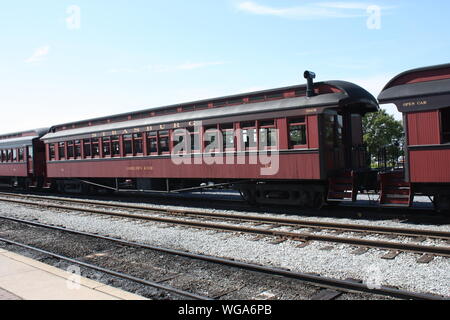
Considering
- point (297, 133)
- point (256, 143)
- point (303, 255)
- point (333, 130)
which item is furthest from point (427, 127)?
point (256, 143)

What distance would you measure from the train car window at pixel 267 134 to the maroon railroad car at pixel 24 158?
15478mm

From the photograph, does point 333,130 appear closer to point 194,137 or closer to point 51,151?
point 194,137

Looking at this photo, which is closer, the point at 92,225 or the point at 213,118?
the point at 92,225

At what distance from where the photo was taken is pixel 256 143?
39.7 feet

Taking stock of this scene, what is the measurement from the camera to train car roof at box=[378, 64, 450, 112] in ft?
29.1

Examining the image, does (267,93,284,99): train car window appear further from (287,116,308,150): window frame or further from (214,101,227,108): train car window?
(214,101,227,108): train car window

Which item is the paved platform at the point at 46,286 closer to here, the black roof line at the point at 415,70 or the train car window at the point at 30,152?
the black roof line at the point at 415,70

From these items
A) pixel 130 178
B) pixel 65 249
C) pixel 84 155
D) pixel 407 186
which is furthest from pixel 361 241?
pixel 84 155

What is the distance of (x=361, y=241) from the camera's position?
292 inches

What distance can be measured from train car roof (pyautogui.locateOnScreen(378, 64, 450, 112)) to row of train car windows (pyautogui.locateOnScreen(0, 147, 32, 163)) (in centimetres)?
2053

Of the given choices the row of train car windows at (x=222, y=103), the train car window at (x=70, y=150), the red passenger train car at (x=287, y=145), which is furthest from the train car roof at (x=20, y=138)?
the row of train car windows at (x=222, y=103)

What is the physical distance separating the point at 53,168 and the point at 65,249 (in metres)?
13.7

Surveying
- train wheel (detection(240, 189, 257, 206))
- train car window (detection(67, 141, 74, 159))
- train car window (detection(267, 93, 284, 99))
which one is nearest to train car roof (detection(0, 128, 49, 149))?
train car window (detection(67, 141, 74, 159))
